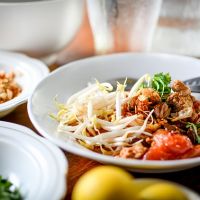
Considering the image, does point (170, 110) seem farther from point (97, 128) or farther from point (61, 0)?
point (61, 0)

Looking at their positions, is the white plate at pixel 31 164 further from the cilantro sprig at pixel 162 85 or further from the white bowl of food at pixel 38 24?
the white bowl of food at pixel 38 24

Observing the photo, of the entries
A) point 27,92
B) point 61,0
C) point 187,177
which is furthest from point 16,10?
point 187,177

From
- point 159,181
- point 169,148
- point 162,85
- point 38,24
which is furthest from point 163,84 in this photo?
point 38,24

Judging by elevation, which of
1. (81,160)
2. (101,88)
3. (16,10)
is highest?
(16,10)

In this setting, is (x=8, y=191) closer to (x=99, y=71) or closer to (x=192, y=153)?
(x=192, y=153)

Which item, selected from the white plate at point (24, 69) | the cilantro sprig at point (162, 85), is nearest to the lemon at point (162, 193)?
the cilantro sprig at point (162, 85)

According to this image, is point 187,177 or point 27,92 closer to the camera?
point 187,177

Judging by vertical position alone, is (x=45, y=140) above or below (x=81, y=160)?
above
